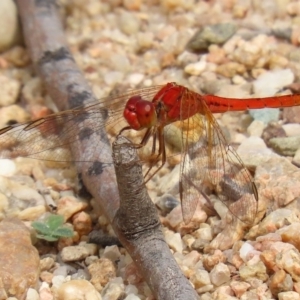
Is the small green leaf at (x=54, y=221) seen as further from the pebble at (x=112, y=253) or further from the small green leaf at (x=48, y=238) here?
the pebble at (x=112, y=253)

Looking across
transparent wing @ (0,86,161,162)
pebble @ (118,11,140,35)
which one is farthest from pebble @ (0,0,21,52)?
transparent wing @ (0,86,161,162)

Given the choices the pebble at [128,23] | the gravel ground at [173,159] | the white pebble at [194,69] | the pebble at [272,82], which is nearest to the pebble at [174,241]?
the gravel ground at [173,159]

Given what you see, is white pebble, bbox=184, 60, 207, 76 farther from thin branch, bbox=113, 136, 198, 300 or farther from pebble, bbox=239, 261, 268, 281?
pebble, bbox=239, 261, 268, 281

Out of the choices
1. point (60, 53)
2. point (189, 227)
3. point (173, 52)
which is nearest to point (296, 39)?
point (173, 52)

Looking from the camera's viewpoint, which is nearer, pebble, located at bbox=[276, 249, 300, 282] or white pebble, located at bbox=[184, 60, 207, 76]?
pebble, located at bbox=[276, 249, 300, 282]

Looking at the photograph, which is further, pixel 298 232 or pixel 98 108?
pixel 98 108

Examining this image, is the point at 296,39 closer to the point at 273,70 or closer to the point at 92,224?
the point at 273,70

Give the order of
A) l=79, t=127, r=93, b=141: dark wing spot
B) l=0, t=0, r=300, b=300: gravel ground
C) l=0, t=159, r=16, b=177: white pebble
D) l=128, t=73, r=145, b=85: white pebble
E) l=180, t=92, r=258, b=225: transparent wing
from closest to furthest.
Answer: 1. l=0, t=0, r=300, b=300: gravel ground
2. l=180, t=92, r=258, b=225: transparent wing
3. l=79, t=127, r=93, b=141: dark wing spot
4. l=0, t=159, r=16, b=177: white pebble
5. l=128, t=73, r=145, b=85: white pebble
